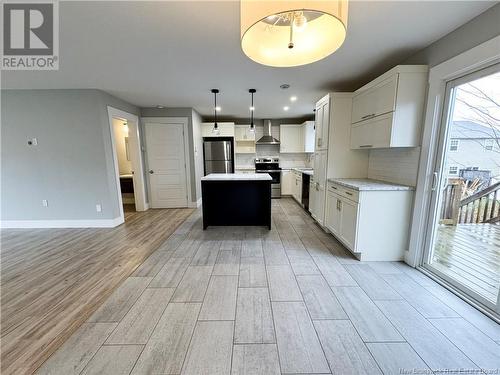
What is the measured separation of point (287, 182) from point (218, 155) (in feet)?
7.37

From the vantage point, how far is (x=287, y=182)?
238 inches

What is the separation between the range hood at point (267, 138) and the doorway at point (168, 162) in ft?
7.30

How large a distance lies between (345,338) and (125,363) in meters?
1.51

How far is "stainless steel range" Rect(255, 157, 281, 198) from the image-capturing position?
594 cm

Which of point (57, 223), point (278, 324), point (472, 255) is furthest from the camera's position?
point (57, 223)

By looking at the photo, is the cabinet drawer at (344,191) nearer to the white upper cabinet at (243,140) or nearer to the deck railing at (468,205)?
the deck railing at (468,205)

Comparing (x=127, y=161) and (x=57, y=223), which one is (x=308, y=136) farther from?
(x=57, y=223)

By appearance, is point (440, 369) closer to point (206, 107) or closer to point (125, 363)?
point (125, 363)

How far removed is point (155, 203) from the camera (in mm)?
5066

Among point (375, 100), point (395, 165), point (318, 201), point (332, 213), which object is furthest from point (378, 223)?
point (375, 100)

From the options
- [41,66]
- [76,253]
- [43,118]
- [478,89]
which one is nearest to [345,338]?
[478,89]

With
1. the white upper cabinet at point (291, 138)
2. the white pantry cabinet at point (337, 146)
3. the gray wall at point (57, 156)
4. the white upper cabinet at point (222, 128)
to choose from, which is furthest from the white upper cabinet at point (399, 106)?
the gray wall at point (57, 156)

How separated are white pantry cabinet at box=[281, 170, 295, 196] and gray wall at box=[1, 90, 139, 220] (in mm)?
4286

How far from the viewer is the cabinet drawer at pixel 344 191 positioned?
244 centimetres
